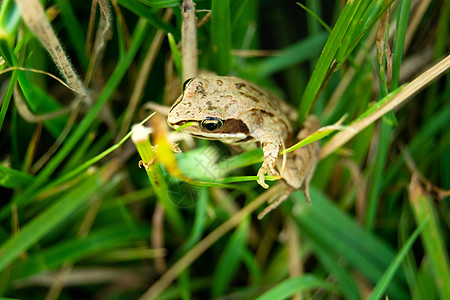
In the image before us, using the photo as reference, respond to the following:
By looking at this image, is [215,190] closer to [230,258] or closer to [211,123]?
[230,258]

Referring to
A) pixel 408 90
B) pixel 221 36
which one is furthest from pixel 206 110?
pixel 408 90

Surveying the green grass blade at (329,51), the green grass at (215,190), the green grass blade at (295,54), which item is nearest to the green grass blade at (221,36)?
the green grass at (215,190)

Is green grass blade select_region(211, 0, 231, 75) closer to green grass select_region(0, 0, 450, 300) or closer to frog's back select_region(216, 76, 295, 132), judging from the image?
green grass select_region(0, 0, 450, 300)

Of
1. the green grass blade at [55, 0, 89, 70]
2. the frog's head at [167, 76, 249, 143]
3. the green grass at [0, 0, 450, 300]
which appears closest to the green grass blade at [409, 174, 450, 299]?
the green grass at [0, 0, 450, 300]

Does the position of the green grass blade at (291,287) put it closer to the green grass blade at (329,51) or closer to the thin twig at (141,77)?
the green grass blade at (329,51)

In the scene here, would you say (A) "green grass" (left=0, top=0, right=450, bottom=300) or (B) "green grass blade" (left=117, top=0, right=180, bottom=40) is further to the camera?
(A) "green grass" (left=0, top=0, right=450, bottom=300)

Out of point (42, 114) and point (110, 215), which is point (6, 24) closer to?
point (42, 114)
